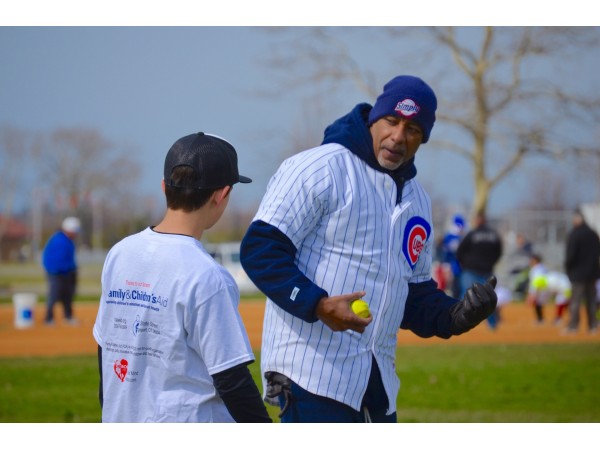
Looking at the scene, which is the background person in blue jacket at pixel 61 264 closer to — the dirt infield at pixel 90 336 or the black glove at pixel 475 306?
the dirt infield at pixel 90 336

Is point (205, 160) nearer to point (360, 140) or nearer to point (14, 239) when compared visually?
point (360, 140)

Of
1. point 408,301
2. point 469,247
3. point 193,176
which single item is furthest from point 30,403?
point 469,247

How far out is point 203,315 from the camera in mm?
2797

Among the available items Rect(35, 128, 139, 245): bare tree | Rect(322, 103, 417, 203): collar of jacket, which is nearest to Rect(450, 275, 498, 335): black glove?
Rect(322, 103, 417, 203): collar of jacket

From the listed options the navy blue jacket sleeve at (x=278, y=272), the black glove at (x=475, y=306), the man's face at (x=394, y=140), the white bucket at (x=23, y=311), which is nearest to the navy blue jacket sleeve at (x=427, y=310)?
the black glove at (x=475, y=306)

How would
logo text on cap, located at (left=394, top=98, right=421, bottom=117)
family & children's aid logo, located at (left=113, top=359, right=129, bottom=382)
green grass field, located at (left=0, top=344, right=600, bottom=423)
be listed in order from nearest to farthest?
family & children's aid logo, located at (left=113, top=359, right=129, bottom=382) → logo text on cap, located at (left=394, top=98, right=421, bottom=117) → green grass field, located at (left=0, top=344, right=600, bottom=423)

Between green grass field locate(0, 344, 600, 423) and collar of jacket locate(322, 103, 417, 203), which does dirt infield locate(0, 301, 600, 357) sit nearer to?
green grass field locate(0, 344, 600, 423)

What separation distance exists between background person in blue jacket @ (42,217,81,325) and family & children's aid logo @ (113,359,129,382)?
12.2 meters

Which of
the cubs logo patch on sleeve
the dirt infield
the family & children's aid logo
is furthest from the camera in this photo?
the dirt infield

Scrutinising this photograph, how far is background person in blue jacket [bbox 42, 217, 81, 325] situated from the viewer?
48.6 ft

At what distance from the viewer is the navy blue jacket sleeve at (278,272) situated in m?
3.30

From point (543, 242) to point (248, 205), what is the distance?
28.7ft

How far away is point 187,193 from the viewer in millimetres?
2996

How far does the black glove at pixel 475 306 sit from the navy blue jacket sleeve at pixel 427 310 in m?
0.06
